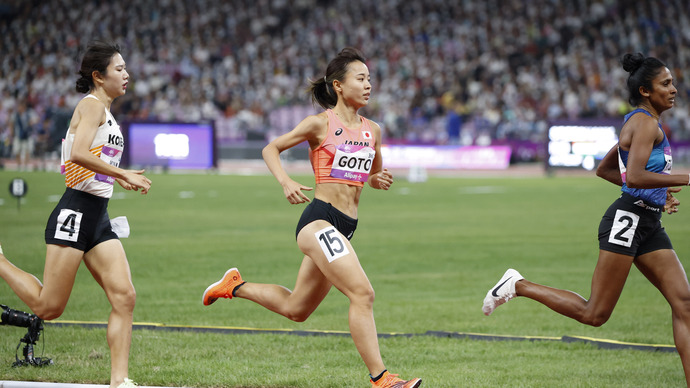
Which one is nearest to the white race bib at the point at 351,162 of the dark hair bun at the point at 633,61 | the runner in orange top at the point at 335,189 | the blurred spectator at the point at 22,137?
the runner in orange top at the point at 335,189

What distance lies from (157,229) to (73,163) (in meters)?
12.3

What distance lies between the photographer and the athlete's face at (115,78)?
248 inches

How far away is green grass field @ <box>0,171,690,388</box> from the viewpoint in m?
7.25

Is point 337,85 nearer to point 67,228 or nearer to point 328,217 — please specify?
point 328,217

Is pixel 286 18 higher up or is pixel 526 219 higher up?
pixel 286 18

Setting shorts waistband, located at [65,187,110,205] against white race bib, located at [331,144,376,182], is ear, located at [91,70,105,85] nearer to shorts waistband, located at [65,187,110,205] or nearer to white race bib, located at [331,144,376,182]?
shorts waistband, located at [65,187,110,205]

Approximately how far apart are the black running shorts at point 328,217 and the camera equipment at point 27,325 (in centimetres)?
228

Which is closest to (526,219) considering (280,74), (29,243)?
(29,243)

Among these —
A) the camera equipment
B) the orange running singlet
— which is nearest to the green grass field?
the camera equipment

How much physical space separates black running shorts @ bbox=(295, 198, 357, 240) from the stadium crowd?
31580 millimetres

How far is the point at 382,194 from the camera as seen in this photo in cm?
2698

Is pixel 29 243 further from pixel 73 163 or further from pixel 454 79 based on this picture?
pixel 454 79

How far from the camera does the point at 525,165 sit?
122 feet

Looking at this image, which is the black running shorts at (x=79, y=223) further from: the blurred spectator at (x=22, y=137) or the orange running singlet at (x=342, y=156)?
the blurred spectator at (x=22, y=137)
